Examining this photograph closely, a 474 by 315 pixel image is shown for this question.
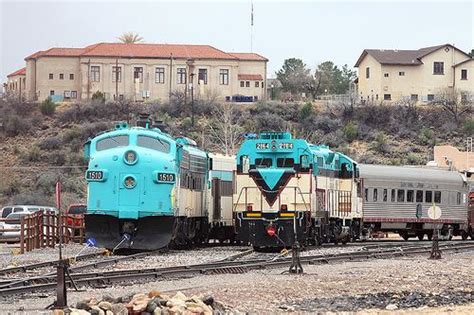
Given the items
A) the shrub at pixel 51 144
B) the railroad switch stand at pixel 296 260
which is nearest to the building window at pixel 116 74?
the shrub at pixel 51 144

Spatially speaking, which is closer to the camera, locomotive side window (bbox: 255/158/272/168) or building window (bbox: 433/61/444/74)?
locomotive side window (bbox: 255/158/272/168)

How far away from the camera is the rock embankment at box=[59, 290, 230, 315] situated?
12.9 m

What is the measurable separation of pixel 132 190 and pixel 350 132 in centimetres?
7278

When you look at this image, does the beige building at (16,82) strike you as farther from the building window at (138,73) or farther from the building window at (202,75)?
the building window at (202,75)

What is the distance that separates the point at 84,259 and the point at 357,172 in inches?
562

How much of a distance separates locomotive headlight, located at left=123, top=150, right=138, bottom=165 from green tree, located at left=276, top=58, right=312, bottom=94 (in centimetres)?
11877

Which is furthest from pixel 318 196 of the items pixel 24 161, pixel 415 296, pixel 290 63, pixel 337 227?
pixel 290 63

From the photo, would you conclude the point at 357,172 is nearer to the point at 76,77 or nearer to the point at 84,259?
the point at 84,259

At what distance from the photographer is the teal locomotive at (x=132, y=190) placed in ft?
90.8

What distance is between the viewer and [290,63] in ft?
536

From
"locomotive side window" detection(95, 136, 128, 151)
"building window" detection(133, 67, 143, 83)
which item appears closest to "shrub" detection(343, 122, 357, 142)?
"building window" detection(133, 67, 143, 83)

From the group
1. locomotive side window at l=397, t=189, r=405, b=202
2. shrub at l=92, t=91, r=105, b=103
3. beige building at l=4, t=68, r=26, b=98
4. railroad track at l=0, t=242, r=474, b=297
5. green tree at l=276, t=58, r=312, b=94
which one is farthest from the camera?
green tree at l=276, t=58, r=312, b=94

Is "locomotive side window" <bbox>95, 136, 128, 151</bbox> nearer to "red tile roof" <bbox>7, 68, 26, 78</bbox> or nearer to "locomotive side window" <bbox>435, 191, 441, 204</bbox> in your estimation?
"locomotive side window" <bbox>435, 191, 441, 204</bbox>

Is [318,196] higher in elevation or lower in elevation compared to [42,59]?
lower
